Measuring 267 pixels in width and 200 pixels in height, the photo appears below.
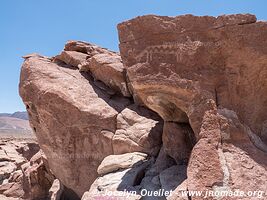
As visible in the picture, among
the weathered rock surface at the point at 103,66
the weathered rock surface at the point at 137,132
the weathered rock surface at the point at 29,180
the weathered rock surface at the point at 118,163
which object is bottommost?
the weathered rock surface at the point at 29,180

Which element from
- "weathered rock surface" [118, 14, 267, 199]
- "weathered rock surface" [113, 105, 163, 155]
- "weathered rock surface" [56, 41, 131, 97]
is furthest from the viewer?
"weathered rock surface" [56, 41, 131, 97]

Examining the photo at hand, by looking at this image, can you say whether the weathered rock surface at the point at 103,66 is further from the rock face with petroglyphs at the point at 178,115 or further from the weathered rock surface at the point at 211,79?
the weathered rock surface at the point at 211,79

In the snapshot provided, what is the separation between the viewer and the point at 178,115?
5.65m

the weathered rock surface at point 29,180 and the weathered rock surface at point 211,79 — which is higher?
the weathered rock surface at point 211,79

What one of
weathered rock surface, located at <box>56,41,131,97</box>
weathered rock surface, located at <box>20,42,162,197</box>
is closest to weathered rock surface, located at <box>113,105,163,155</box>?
weathered rock surface, located at <box>20,42,162,197</box>

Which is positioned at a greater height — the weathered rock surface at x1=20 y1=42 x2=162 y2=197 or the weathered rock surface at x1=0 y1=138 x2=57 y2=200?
the weathered rock surface at x1=20 y1=42 x2=162 y2=197

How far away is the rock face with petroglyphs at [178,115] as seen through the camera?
4133 mm

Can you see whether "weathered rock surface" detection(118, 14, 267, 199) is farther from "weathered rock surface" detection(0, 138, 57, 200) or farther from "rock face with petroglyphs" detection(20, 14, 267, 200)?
"weathered rock surface" detection(0, 138, 57, 200)

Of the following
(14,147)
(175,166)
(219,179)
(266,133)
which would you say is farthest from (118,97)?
(14,147)

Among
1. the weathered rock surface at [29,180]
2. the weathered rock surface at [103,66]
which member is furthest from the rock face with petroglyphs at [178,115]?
the weathered rock surface at [29,180]

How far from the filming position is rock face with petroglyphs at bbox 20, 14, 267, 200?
4133 millimetres

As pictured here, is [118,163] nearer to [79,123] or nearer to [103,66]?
[79,123]

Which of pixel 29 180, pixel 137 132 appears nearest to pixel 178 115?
pixel 137 132

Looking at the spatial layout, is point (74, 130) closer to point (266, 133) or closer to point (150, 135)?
point (150, 135)
